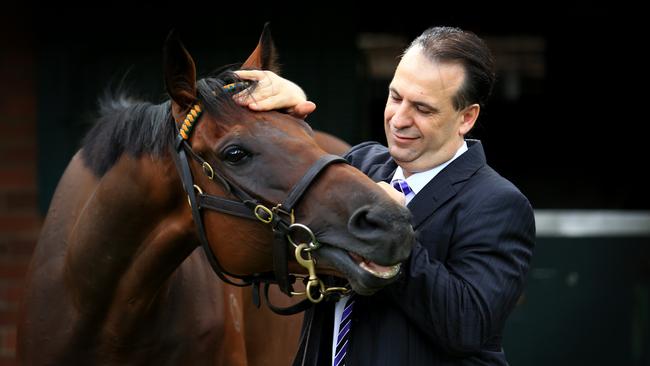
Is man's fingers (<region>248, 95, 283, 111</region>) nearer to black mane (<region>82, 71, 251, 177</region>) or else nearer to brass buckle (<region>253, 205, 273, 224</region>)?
black mane (<region>82, 71, 251, 177</region>)

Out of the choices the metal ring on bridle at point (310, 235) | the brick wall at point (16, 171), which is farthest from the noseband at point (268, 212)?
the brick wall at point (16, 171)

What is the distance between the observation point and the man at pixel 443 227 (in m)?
1.92

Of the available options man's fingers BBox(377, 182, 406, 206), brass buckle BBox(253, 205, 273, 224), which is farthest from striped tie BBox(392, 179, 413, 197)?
brass buckle BBox(253, 205, 273, 224)

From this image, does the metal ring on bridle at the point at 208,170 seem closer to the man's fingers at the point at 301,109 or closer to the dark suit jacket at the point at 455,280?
the man's fingers at the point at 301,109

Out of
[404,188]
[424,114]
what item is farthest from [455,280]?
[424,114]

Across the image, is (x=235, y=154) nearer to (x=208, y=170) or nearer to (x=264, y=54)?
(x=208, y=170)

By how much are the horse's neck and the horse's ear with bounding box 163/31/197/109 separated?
185 mm

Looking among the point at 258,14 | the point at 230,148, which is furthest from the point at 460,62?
the point at 258,14

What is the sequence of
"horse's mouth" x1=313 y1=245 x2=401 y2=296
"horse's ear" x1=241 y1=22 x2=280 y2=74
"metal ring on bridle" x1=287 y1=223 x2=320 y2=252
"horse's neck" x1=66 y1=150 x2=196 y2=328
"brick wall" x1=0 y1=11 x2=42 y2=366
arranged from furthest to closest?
"brick wall" x1=0 y1=11 x2=42 y2=366, "horse's ear" x1=241 y1=22 x2=280 y2=74, "horse's neck" x1=66 y1=150 x2=196 y2=328, "metal ring on bridle" x1=287 y1=223 x2=320 y2=252, "horse's mouth" x1=313 y1=245 x2=401 y2=296

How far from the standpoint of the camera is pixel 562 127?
7820mm

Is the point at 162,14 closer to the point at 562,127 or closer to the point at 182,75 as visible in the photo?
the point at 182,75

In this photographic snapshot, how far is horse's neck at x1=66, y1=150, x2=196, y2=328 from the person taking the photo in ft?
7.56

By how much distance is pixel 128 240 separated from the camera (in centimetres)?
238

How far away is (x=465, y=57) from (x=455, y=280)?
51 centimetres
